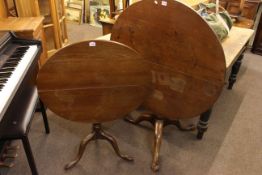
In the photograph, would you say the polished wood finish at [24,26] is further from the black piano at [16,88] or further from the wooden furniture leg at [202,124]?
the wooden furniture leg at [202,124]

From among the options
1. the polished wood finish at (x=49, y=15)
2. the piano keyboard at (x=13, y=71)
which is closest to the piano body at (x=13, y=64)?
the piano keyboard at (x=13, y=71)

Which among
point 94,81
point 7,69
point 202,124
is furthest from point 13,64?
point 202,124

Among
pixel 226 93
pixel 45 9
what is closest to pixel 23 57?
pixel 45 9

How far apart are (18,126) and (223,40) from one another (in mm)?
1665

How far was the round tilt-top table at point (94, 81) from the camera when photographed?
1.19 meters

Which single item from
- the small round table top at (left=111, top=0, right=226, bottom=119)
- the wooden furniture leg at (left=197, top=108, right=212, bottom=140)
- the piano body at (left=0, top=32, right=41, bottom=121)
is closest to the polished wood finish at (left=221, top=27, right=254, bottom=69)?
the small round table top at (left=111, top=0, right=226, bottom=119)

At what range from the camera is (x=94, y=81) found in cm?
128

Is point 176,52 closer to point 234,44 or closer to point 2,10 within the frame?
point 234,44

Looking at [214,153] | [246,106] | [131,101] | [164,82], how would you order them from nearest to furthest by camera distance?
1. [131,101]
2. [164,82]
3. [214,153]
4. [246,106]

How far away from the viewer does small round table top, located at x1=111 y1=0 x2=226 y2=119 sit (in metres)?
1.32

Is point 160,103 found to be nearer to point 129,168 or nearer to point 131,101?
point 131,101

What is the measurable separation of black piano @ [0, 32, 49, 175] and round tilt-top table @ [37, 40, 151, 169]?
0.50ft

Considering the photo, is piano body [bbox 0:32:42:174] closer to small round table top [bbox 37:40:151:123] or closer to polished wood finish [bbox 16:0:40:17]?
small round table top [bbox 37:40:151:123]

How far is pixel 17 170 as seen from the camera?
163 cm
